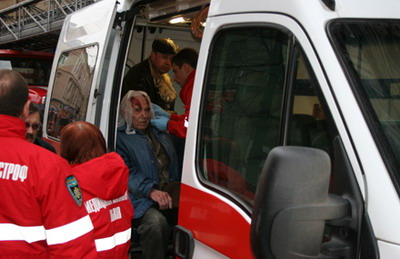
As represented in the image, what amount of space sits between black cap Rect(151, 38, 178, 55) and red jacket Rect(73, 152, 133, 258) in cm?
224

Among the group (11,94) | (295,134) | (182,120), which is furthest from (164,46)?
(295,134)

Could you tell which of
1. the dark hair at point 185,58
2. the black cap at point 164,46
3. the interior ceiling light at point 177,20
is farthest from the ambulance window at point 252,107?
the black cap at point 164,46

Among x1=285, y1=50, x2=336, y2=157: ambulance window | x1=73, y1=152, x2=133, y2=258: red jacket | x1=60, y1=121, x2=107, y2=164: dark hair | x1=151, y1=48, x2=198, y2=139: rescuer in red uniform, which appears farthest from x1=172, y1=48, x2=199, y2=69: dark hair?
x1=285, y1=50, x2=336, y2=157: ambulance window

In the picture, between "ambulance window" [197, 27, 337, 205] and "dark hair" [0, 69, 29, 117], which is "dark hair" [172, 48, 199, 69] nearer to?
"ambulance window" [197, 27, 337, 205]

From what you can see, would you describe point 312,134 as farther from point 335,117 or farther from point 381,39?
point 381,39

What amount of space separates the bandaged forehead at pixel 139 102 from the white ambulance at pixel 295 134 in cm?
158

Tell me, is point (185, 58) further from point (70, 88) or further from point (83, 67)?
point (70, 88)

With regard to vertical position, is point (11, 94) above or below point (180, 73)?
below

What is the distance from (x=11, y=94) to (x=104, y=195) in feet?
2.38

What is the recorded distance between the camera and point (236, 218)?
2.14 meters

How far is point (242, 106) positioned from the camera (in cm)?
232

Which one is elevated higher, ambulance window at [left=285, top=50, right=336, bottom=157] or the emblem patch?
ambulance window at [left=285, top=50, right=336, bottom=157]

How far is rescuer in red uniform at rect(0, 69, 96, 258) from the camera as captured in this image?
221 cm

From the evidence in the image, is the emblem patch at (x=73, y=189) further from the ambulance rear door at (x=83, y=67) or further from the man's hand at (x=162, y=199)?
the ambulance rear door at (x=83, y=67)
